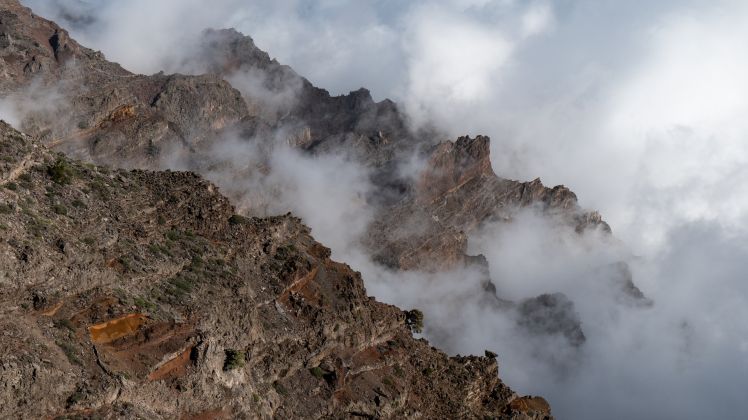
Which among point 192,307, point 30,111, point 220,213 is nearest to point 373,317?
point 220,213

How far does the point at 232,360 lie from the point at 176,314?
5.07 metres

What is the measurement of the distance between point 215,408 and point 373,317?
2882 centimetres

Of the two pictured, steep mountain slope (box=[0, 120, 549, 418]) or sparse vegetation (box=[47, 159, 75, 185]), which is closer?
steep mountain slope (box=[0, 120, 549, 418])

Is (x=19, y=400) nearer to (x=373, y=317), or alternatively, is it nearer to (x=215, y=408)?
(x=215, y=408)

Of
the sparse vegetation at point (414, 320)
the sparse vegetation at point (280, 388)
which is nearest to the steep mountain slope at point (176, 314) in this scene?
the sparse vegetation at point (280, 388)

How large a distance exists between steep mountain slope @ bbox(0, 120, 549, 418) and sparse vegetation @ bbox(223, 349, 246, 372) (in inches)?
3.9

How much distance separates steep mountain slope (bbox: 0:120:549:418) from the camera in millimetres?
53156

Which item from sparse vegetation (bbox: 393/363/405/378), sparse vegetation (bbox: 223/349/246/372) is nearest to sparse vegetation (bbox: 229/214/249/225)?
sparse vegetation (bbox: 223/349/246/372)

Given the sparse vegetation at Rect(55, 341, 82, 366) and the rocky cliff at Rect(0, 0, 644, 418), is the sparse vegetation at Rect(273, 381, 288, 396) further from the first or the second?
the sparse vegetation at Rect(55, 341, 82, 366)

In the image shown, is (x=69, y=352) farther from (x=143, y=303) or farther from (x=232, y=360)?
(x=232, y=360)

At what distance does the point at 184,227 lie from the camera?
7469 cm

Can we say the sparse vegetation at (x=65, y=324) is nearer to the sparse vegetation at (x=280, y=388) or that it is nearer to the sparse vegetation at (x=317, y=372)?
the sparse vegetation at (x=280, y=388)

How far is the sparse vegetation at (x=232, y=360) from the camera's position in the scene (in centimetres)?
6356

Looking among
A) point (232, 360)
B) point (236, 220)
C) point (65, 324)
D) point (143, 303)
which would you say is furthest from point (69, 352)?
point (236, 220)
